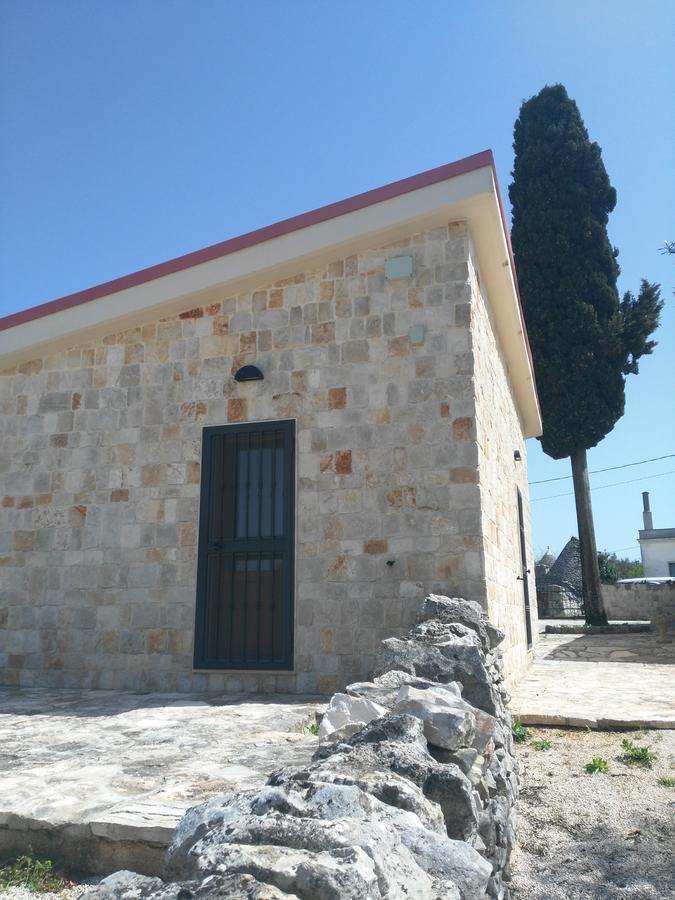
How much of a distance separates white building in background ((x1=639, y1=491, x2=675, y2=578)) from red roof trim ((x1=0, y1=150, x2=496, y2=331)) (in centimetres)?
3766

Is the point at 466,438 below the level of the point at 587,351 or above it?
below

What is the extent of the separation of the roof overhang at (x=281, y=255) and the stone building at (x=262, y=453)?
2 cm

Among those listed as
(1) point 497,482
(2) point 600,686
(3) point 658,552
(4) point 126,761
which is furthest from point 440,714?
(3) point 658,552

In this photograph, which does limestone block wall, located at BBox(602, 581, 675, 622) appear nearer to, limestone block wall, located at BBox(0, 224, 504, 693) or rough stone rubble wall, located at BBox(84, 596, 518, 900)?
limestone block wall, located at BBox(0, 224, 504, 693)

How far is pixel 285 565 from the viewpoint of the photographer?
6.06 m

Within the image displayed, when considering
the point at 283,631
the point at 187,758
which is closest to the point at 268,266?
the point at 283,631

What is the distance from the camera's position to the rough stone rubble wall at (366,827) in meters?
1.37

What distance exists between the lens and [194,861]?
1521mm

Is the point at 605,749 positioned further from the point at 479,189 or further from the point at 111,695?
the point at 479,189

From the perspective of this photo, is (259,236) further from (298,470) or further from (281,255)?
(298,470)

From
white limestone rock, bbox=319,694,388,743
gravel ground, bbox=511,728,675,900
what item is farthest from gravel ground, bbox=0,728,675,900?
white limestone rock, bbox=319,694,388,743

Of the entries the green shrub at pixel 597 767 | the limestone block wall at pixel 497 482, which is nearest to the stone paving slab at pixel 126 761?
the green shrub at pixel 597 767

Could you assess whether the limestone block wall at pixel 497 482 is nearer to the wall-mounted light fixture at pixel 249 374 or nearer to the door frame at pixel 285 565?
the door frame at pixel 285 565

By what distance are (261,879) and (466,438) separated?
4663mm
